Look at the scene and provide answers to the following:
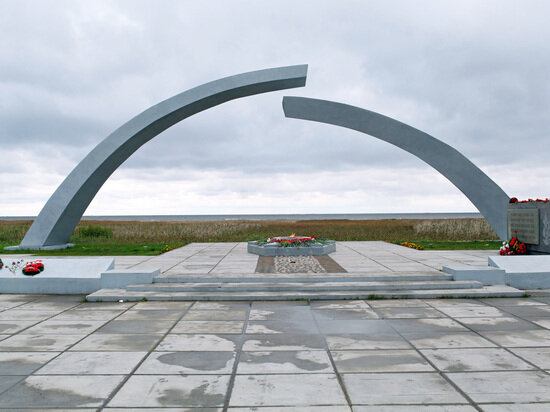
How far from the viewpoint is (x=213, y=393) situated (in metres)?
4.10

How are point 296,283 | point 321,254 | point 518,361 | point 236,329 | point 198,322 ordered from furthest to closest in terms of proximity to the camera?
point 321,254
point 296,283
point 198,322
point 236,329
point 518,361

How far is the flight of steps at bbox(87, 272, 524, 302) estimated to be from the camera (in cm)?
865

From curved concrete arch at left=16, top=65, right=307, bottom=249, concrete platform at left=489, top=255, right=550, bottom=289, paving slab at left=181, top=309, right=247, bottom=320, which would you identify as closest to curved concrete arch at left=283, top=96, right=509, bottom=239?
curved concrete arch at left=16, top=65, right=307, bottom=249

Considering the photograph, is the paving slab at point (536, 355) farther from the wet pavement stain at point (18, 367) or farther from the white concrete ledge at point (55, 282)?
the white concrete ledge at point (55, 282)

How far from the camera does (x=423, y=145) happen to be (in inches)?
643

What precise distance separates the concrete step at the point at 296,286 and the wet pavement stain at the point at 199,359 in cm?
369

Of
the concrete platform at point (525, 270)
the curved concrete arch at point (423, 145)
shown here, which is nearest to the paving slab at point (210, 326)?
the concrete platform at point (525, 270)

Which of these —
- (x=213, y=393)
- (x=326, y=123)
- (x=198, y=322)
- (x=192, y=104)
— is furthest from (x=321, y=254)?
(x=213, y=393)

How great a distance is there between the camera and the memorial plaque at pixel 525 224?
496 inches

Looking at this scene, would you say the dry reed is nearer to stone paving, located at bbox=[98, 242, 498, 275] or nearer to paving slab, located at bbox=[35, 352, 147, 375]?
stone paving, located at bbox=[98, 242, 498, 275]

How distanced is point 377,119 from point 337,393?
1383cm

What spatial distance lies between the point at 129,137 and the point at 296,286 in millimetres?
9796

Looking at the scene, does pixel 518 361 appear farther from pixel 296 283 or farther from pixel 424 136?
pixel 424 136

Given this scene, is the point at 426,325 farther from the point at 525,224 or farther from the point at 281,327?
the point at 525,224
